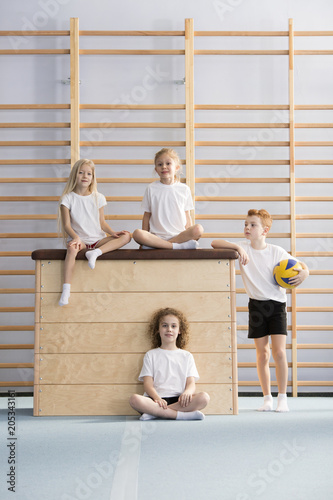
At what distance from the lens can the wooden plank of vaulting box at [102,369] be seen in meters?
3.63

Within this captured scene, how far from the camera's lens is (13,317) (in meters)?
5.00

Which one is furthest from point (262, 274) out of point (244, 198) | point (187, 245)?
point (244, 198)

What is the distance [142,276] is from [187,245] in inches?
14.1

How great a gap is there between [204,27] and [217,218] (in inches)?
60.2

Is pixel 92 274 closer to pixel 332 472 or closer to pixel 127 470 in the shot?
pixel 127 470

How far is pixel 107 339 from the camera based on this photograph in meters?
3.67

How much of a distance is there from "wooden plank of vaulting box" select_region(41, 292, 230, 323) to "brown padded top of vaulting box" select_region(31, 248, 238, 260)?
202mm

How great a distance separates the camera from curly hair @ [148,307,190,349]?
11.9 feet

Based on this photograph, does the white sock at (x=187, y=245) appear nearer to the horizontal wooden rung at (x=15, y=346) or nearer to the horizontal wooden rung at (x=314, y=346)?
the horizontal wooden rung at (x=314, y=346)

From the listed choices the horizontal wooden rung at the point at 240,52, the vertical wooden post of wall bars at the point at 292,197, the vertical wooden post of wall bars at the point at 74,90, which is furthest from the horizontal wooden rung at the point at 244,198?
the horizontal wooden rung at the point at 240,52

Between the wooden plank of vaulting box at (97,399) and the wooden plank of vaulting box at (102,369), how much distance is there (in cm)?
3

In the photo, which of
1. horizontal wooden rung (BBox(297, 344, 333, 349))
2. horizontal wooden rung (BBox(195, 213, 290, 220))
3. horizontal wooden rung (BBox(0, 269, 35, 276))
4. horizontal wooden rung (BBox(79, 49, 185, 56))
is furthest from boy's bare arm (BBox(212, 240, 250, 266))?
horizontal wooden rung (BBox(79, 49, 185, 56))

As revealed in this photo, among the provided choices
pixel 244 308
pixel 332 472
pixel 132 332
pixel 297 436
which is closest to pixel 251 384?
pixel 244 308

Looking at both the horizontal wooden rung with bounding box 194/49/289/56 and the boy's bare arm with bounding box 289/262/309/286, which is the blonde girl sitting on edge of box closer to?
the boy's bare arm with bounding box 289/262/309/286
